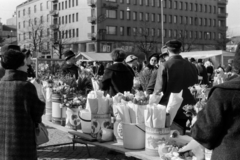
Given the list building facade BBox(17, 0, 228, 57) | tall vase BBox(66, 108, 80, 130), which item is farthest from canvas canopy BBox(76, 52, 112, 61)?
tall vase BBox(66, 108, 80, 130)

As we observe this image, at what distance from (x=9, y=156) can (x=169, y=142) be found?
155 centimetres

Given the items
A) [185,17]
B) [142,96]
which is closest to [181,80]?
[142,96]

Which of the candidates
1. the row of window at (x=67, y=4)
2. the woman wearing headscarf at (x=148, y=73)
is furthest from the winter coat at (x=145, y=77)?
the row of window at (x=67, y=4)

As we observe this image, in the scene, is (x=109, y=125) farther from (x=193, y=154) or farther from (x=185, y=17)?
(x=185, y=17)

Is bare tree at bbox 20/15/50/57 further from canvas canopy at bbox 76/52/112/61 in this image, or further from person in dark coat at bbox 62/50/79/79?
person in dark coat at bbox 62/50/79/79

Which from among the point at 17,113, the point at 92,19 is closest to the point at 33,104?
the point at 17,113

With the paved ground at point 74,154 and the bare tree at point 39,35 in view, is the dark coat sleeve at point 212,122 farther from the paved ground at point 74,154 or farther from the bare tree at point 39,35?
the bare tree at point 39,35

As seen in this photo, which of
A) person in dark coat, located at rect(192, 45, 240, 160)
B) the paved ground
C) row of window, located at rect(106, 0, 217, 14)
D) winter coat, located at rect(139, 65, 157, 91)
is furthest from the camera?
row of window, located at rect(106, 0, 217, 14)

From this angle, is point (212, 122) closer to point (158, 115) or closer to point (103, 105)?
point (158, 115)

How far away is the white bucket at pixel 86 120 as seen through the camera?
5.07 metres

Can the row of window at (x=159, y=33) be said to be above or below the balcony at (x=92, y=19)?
below

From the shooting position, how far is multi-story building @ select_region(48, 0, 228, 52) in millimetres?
57656

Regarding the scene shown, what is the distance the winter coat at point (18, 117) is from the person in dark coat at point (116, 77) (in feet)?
8.03

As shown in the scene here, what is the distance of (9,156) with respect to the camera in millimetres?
3816
